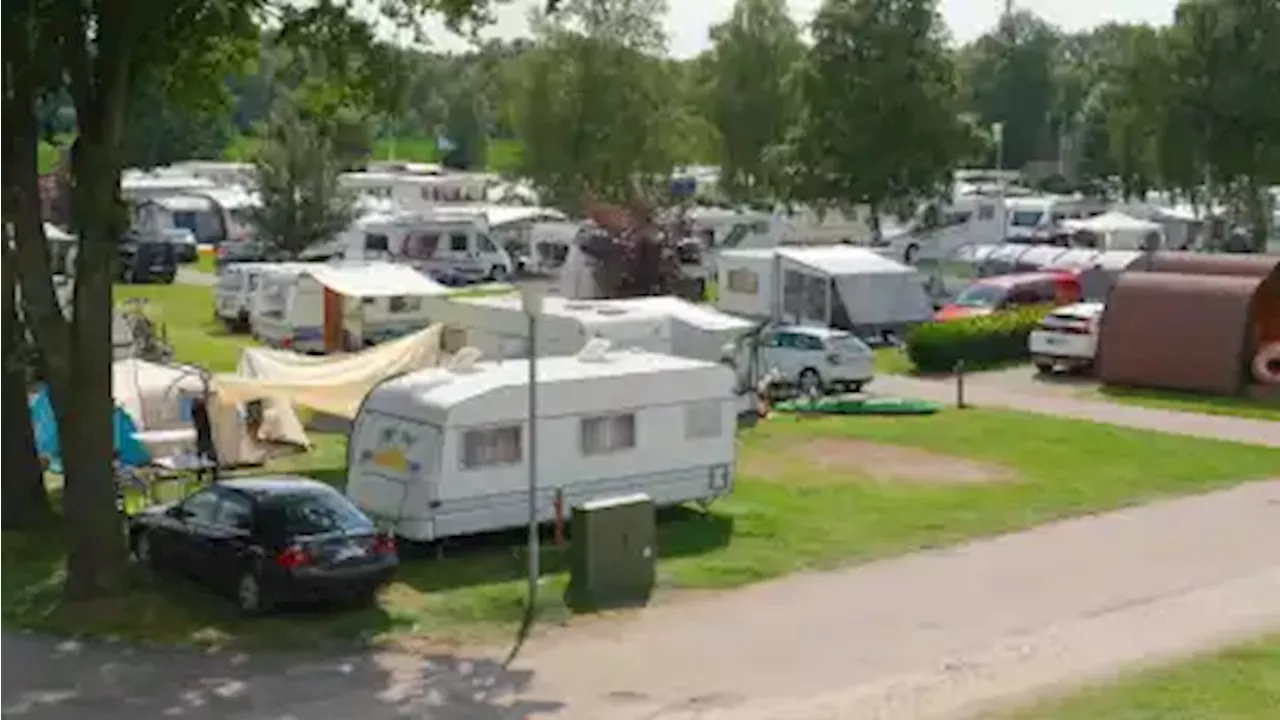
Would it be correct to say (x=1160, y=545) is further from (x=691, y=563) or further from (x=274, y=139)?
(x=274, y=139)

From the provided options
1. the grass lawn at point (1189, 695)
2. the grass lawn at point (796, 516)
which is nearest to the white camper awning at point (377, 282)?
→ the grass lawn at point (796, 516)

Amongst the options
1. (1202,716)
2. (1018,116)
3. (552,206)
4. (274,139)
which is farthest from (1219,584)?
(1018,116)

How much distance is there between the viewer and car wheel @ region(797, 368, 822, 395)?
31.8 m

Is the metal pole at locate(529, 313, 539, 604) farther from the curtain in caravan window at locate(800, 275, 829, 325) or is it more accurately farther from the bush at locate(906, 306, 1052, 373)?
the curtain in caravan window at locate(800, 275, 829, 325)

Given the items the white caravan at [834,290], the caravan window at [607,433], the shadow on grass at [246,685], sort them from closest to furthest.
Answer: the shadow on grass at [246,685] < the caravan window at [607,433] < the white caravan at [834,290]

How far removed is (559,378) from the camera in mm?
19859

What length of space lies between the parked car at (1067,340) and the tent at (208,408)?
14940 mm

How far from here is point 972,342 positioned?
35.3 meters

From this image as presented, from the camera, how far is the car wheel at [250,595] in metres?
17.1

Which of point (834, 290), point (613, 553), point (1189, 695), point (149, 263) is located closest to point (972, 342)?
point (834, 290)

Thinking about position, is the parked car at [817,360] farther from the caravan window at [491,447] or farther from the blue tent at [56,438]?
the caravan window at [491,447]

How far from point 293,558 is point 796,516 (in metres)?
6.79

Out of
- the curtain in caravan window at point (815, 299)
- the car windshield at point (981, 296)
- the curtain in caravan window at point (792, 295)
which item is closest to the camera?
the curtain in caravan window at point (815, 299)

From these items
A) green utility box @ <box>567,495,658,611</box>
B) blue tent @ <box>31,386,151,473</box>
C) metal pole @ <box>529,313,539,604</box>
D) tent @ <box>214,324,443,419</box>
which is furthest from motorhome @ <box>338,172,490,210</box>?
green utility box @ <box>567,495,658,611</box>
